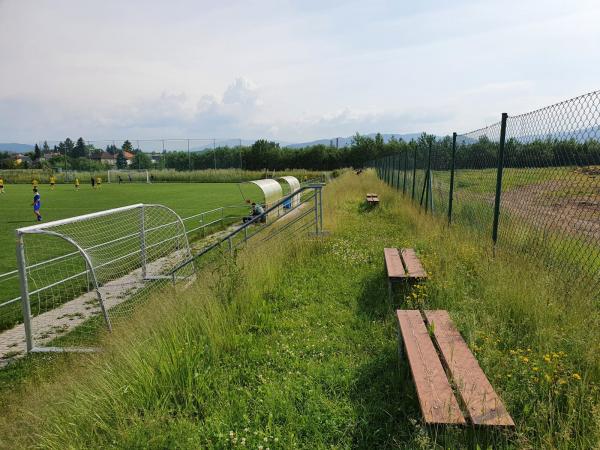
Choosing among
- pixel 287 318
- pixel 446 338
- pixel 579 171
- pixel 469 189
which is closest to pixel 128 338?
pixel 287 318

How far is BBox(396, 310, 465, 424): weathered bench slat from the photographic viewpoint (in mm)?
2213

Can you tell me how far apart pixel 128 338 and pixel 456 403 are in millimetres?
2914

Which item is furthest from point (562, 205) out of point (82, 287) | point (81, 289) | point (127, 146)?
point (127, 146)

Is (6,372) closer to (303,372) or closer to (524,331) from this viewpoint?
(303,372)

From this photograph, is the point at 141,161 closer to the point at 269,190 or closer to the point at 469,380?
the point at 269,190

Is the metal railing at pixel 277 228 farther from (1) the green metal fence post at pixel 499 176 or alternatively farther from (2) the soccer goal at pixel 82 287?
(1) the green metal fence post at pixel 499 176

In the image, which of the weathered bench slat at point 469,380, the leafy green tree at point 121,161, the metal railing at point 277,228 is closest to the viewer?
the weathered bench slat at point 469,380

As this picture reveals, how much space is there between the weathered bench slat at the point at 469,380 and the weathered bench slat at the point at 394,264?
1168 mm

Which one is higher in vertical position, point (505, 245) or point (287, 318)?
point (505, 245)

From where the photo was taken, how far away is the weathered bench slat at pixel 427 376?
221cm

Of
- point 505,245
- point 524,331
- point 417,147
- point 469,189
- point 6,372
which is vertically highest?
point 417,147

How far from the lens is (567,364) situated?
2.78 m

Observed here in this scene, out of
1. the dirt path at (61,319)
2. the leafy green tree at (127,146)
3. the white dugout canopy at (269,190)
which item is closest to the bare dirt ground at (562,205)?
the dirt path at (61,319)

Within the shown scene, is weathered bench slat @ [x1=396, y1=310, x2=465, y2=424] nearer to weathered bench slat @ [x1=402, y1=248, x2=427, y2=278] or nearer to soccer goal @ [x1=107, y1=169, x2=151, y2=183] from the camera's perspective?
weathered bench slat @ [x1=402, y1=248, x2=427, y2=278]
